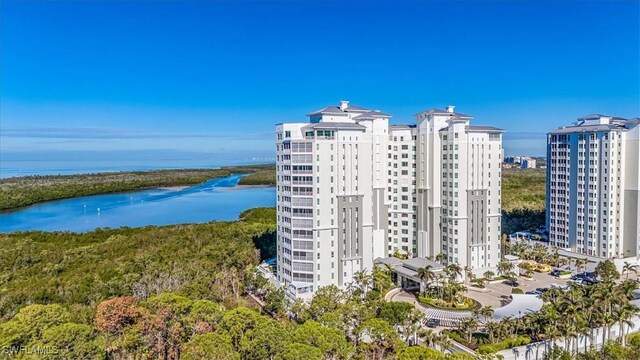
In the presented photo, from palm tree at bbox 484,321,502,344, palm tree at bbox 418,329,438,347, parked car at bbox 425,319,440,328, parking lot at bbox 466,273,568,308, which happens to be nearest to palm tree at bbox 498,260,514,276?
parking lot at bbox 466,273,568,308

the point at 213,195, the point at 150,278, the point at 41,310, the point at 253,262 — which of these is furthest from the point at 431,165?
the point at 213,195

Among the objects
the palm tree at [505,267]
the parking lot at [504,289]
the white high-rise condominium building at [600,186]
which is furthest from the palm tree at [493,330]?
the white high-rise condominium building at [600,186]

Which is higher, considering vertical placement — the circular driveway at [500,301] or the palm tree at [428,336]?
the palm tree at [428,336]

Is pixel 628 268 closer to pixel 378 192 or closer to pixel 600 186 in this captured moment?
pixel 600 186

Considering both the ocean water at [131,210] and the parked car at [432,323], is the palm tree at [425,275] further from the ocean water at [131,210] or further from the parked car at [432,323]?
the ocean water at [131,210]

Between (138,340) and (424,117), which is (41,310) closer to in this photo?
(138,340)

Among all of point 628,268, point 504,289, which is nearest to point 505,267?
point 504,289
